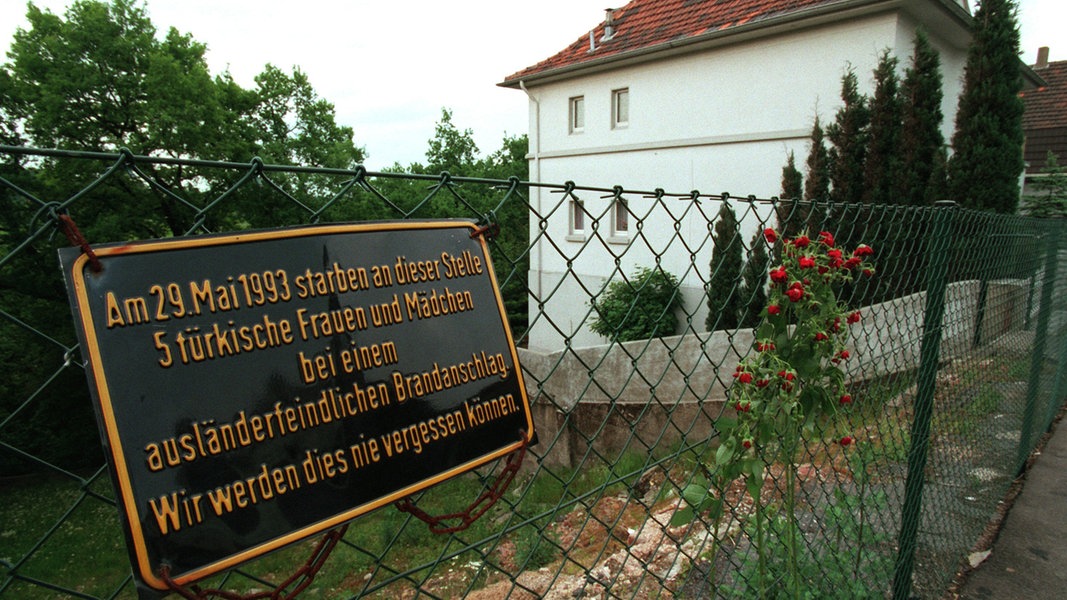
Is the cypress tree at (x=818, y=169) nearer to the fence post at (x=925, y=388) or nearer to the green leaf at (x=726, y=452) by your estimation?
the fence post at (x=925, y=388)

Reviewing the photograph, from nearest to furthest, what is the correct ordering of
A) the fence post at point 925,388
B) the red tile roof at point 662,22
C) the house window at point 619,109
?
the fence post at point 925,388, the red tile roof at point 662,22, the house window at point 619,109

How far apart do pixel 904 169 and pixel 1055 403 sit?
19.0 ft

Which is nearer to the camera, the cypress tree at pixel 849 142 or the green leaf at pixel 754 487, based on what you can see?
the green leaf at pixel 754 487

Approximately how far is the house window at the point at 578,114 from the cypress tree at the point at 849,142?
6337 mm

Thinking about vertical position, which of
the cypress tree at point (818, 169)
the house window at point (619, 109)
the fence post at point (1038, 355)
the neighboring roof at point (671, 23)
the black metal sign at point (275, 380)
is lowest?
the fence post at point (1038, 355)

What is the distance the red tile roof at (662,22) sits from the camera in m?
11.5

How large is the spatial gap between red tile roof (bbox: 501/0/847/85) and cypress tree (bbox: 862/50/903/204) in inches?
63.5

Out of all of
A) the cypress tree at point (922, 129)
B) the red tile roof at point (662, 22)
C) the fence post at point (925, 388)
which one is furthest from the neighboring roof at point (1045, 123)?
the fence post at point (925, 388)

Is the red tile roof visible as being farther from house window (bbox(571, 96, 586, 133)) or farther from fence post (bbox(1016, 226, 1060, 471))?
fence post (bbox(1016, 226, 1060, 471))

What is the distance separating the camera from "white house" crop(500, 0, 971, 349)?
34.9ft

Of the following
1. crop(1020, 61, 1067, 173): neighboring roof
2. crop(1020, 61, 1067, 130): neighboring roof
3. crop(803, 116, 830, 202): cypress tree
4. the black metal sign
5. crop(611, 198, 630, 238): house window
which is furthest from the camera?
crop(1020, 61, 1067, 130): neighboring roof

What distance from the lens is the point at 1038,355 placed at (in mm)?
4004

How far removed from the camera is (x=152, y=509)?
72cm

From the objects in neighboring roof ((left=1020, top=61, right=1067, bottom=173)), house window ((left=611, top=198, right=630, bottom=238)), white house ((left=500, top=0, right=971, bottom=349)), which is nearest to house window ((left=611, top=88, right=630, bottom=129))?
white house ((left=500, top=0, right=971, bottom=349))
